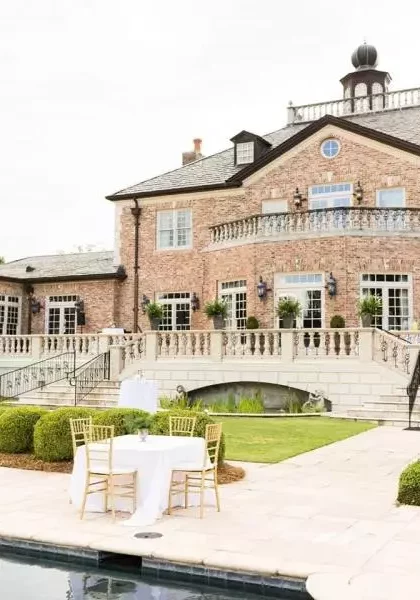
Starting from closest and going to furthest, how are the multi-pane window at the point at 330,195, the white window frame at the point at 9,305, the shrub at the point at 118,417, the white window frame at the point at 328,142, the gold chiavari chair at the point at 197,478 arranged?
the gold chiavari chair at the point at 197,478, the shrub at the point at 118,417, the multi-pane window at the point at 330,195, the white window frame at the point at 328,142, the white window frame at the point at 9,305

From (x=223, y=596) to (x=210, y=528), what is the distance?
155cm

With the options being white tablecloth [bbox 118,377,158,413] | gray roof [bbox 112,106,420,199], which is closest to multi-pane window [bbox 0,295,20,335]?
gray roof [bbox 112,106,420,199]

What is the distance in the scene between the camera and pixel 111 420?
454 inches

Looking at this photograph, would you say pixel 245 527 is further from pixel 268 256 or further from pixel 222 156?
pixel 222 156

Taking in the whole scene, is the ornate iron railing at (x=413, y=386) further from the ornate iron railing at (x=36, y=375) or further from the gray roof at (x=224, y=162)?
the gray roof at (x=224, y=162)

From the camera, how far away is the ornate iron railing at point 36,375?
78.6 ft

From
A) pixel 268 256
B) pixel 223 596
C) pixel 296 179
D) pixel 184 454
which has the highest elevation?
pixel 296 179

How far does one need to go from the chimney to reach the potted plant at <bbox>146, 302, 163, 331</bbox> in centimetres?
1008

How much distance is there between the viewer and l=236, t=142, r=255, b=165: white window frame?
2894 cm

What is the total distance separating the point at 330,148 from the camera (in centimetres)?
2662

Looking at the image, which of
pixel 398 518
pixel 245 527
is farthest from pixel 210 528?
pixel 398 518

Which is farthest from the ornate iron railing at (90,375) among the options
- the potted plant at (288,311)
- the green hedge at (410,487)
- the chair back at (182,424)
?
the green hedge at (410,487)

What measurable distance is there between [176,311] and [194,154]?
381 inches

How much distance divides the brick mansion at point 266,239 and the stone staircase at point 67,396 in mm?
5993
